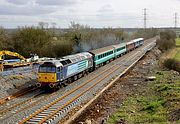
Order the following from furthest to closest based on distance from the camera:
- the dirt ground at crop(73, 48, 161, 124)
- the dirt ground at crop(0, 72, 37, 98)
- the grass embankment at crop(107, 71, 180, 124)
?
the dirt ground at crop(0, 72, 37, 98) → the dirt ground at crop(73, 48, 161, 124) → the grass embankment at crop(107, 71, 180, 124)

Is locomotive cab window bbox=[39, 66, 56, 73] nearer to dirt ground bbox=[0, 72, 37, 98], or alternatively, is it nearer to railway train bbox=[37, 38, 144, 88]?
railway train bbox=[37, 38, 144, 88]

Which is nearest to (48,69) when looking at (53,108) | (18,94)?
(18,94)

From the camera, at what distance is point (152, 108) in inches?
668

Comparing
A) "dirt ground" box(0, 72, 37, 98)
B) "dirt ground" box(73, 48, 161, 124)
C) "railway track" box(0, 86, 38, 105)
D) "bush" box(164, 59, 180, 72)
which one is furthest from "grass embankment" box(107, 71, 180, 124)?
"bush" box(164, 59, 180, 72)

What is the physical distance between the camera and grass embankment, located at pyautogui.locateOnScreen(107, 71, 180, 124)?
14727 mm

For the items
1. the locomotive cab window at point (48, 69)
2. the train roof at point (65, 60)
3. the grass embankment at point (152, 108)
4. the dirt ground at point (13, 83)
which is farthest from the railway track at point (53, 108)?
the dirt ground at point (13, 83)

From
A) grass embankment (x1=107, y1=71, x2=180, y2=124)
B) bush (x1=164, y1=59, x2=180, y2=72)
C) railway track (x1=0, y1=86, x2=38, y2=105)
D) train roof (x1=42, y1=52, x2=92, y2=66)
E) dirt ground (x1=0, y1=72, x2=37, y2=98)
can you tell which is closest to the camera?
grass embankment (x1=107, y1=71, x2=180, y2=124)

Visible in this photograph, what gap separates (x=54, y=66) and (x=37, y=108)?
19.6 feet

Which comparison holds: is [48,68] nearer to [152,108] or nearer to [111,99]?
[111,99]

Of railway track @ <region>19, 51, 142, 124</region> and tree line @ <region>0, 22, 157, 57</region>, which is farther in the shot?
tree line @ <region>0, 22, 157, 57</region>

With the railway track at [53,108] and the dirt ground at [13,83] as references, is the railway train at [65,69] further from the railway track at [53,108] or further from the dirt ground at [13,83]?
the dirt ground at [13,83]

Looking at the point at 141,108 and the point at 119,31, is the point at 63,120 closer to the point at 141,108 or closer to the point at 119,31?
the point at 141,108

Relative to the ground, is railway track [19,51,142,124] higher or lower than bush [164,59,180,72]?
lower

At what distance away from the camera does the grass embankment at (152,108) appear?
14.7m
